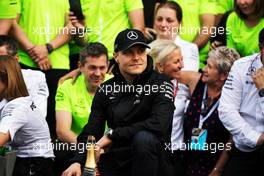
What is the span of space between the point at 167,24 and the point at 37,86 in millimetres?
1514

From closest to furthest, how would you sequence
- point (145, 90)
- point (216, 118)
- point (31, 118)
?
point (145, 90)
point (31, 118)
point (216, 118)

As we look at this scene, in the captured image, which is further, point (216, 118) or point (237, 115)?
point (216, 118)

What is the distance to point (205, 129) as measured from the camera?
823 cm

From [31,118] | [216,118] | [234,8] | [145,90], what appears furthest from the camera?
[234,8]

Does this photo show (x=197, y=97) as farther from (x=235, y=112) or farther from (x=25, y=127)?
(x=25, y=127)

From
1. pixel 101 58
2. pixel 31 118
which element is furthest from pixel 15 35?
pixel 31 118

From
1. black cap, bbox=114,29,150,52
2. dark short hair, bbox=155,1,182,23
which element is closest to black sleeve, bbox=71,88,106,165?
black cap, bbox=114,29,150,52

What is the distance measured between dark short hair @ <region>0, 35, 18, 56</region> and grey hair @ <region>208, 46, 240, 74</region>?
1.92 m

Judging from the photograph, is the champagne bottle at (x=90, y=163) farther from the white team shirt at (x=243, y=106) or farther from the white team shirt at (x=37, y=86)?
the white team shirt at (x=37, y=86)

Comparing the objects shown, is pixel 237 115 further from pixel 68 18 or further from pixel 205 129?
pixel 68 18

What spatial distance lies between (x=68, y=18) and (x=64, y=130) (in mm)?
1376

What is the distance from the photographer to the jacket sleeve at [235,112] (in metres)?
7.34

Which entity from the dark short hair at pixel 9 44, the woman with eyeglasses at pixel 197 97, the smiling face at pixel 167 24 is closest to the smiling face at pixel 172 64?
the woman with eyeglasses at pixel 197 97

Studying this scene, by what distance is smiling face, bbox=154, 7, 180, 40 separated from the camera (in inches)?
359
